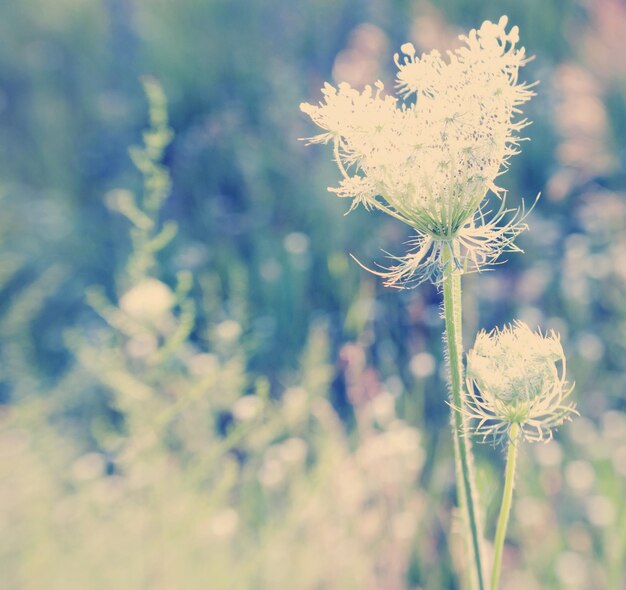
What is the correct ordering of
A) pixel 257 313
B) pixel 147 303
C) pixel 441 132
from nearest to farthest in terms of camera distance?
pixel 441 132 → pixel 147 303 → pixel 257 313

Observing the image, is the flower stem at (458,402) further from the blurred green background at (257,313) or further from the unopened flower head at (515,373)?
the blurred green background at (257,313)

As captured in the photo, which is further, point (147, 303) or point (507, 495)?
point (147, 303)

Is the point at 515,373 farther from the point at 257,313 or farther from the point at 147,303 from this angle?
the point at 257,313

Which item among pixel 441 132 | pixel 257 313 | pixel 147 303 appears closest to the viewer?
pixel 441 132

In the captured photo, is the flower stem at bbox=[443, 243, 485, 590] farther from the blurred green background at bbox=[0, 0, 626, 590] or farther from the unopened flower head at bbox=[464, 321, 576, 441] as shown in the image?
the blurred green background at bbox=[0, 0, 626, 590]

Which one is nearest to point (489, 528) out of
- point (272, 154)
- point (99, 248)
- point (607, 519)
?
point (607, 519)

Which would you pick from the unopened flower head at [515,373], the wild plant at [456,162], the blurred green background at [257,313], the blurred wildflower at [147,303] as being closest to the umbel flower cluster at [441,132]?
the wild plant at [456,162]

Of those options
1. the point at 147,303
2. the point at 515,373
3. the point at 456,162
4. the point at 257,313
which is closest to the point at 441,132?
the point at 456,162
